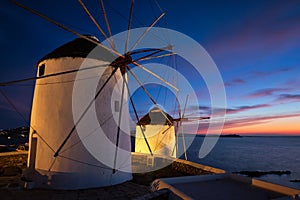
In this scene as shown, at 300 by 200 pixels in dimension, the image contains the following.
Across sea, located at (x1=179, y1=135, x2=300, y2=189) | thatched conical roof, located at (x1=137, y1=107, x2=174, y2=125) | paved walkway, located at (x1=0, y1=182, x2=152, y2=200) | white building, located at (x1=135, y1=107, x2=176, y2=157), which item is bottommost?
sea, located at (x1=179, y1=135, x2=300, y2=189)

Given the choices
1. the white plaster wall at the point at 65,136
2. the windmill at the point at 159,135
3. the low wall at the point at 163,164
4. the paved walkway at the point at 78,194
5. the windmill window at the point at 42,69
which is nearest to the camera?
the paved walkway at the point at 78,194

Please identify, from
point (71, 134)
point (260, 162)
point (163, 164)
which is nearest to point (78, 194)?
point (71, 134)

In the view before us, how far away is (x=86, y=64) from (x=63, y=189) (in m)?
4.95

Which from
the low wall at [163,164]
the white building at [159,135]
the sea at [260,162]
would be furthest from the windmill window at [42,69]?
the sea at [260,162]

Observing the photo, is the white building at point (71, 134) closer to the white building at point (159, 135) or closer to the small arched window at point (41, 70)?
the small arched window at point (41, 70)

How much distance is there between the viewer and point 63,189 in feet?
24.0

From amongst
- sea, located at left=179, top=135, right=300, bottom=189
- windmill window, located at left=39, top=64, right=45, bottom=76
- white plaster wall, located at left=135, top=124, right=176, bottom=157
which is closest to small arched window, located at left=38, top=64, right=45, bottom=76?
windmill window, located at left=39, top=64, right=45, bottom=76

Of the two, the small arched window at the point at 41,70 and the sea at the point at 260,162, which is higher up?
the small arched window at the point at 41,70

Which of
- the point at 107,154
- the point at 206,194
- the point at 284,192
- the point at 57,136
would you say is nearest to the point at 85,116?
the point at 57,136

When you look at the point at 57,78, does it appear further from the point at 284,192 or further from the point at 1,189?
the point at 284,192

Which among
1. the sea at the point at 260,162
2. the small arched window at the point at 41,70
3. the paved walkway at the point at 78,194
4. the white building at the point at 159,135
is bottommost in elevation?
the sea at the point at 260,162

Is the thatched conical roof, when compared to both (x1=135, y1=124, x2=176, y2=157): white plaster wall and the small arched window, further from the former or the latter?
the small arched window

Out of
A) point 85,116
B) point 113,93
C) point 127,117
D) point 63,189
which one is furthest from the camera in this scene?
point 127,117

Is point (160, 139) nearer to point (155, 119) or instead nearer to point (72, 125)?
point (155, 119)
